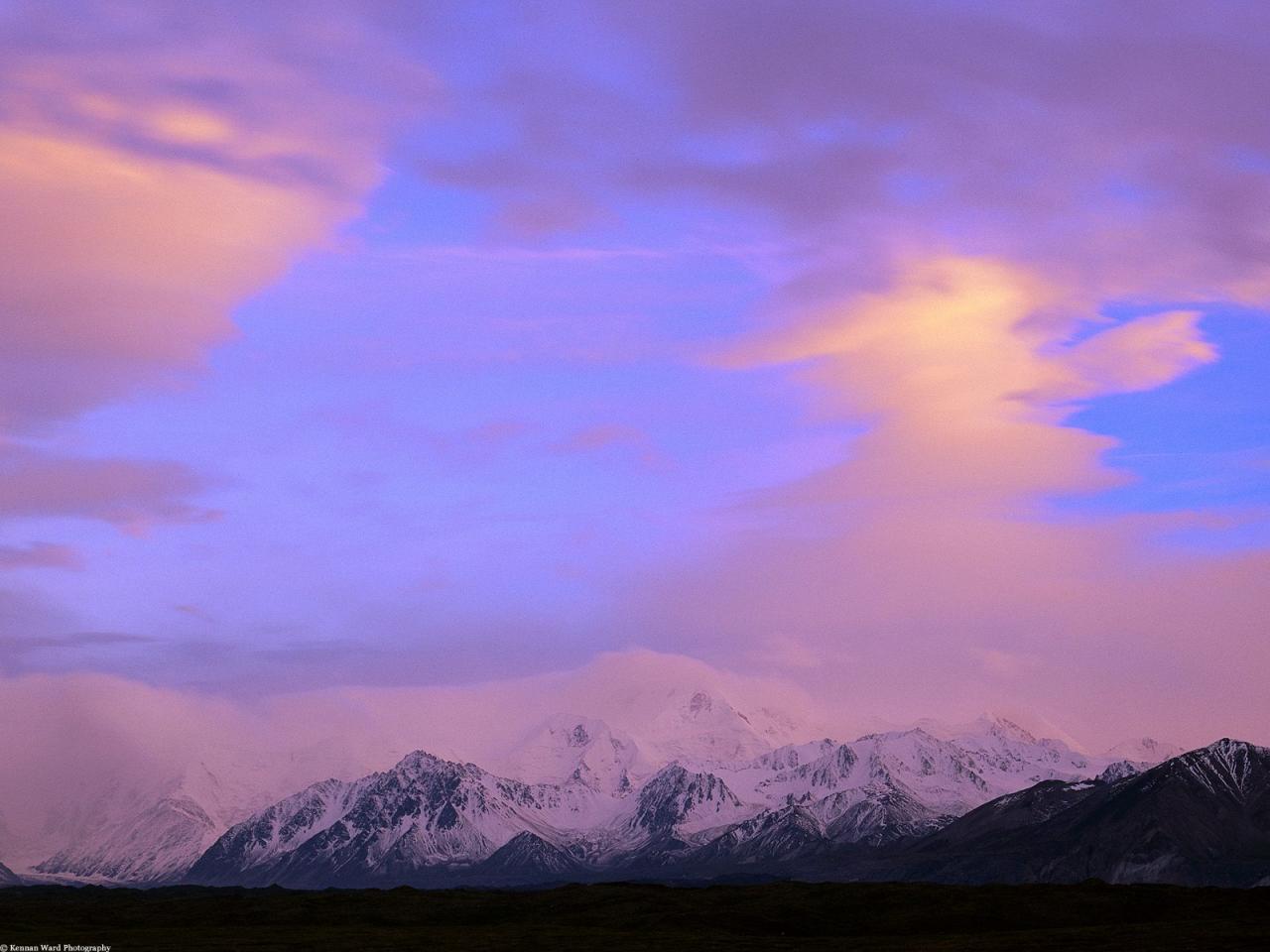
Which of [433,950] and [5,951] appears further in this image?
[433,950]

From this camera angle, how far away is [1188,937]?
19138 centimetres

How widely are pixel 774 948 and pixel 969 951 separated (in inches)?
992

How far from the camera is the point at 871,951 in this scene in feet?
646

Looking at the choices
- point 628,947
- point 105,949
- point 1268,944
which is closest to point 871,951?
point 628,947

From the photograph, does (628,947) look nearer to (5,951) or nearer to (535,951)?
(535,951)

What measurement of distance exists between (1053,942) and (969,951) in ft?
44.2

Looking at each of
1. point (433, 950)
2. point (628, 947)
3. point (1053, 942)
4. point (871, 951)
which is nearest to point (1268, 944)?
point (1053, 942)

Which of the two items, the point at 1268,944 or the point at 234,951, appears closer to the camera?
the point at 1268,944

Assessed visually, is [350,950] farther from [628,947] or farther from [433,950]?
[628,947]

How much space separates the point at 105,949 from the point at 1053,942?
117791 mm

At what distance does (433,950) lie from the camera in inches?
7790

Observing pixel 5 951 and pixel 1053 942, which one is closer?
pixel 5 951

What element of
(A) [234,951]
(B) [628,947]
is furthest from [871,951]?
Answer: (A) [234,951]

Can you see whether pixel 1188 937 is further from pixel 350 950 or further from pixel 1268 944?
pixel 350 950
